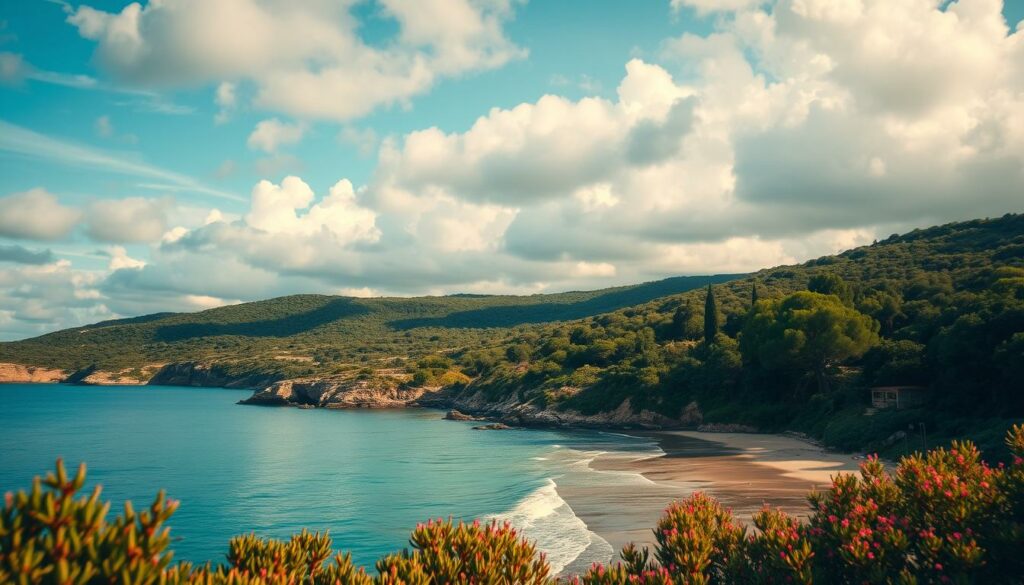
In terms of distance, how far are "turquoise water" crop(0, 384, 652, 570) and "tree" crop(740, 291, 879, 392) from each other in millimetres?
17023

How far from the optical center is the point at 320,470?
54000 mm

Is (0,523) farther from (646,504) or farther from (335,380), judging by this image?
(335,380)

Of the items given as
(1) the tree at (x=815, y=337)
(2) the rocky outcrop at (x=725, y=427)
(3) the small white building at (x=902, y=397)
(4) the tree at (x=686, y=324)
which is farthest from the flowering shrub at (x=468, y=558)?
(4) the tree at (x=686, y=324)

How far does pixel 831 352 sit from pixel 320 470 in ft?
164

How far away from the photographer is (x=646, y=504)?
34.3 meters

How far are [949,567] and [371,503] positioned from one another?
34.4m

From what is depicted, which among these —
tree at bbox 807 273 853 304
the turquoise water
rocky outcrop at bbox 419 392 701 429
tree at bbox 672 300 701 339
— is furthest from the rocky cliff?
tree at bbox 807 273 853 304

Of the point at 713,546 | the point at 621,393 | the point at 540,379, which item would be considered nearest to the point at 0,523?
the point at 713,546

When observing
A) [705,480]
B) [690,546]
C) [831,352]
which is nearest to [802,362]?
[831,352]

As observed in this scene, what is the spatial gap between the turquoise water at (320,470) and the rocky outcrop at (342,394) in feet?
95.6

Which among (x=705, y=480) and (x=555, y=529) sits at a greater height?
(x=555, y=529)

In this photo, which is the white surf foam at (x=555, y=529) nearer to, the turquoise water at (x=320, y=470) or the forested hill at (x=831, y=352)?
the turquoise water at (x=320, y=470)

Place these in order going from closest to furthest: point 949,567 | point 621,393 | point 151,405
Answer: point 949,567 → point 621,393 → point 151,405

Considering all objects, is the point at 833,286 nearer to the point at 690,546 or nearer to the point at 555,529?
the point at 555,529
